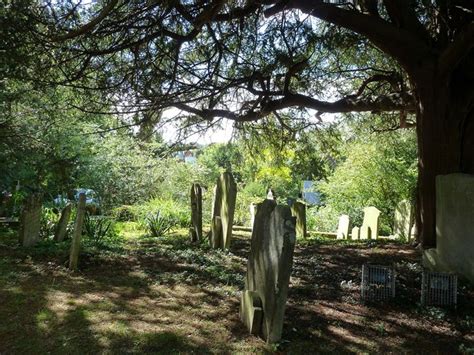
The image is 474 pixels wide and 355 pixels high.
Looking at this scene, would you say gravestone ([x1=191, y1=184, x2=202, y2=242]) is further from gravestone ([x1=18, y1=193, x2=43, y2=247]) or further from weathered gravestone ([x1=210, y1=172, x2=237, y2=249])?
gravestone ([x1=18, y1=193, x2=43, y2=247])

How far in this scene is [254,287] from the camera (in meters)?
4.14

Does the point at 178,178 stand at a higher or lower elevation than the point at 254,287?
higher

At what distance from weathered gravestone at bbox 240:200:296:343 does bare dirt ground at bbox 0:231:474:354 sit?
0.15m

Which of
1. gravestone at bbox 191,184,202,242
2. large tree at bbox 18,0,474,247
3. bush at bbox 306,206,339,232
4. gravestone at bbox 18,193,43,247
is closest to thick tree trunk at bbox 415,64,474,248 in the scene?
large tree at bbox 18,0,474,247

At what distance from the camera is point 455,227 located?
5.25m

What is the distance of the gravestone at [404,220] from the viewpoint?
11.9 meters

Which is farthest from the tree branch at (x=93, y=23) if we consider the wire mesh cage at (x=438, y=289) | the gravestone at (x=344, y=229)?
the gravestone at (x=344, y=229)

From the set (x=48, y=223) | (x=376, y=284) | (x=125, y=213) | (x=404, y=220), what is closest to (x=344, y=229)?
(x=404, y=220)

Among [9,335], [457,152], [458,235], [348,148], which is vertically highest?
[348,148]

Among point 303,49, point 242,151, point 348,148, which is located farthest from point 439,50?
point 348,148

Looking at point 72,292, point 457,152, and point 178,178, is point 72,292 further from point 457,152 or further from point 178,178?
point 178,178

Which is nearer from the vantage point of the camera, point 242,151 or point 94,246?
point 94,246

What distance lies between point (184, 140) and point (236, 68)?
2.45 metres

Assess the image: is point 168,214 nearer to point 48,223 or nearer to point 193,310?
point 48,223
